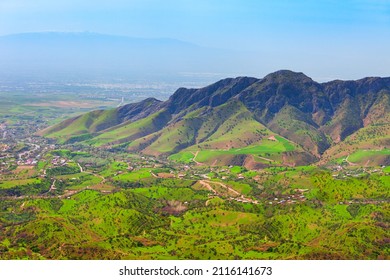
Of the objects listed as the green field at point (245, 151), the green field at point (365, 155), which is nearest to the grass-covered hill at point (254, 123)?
the green field at point (245, 151)

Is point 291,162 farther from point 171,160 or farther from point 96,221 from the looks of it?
point 96,221

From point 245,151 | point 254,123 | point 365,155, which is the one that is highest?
point 254,123

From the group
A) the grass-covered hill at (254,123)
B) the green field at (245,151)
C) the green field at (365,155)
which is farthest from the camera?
the grass-covered hill at (254,123)

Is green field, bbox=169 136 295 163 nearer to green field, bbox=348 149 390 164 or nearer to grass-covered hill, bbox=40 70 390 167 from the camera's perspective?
grass-covered hill, bbox=40 70 390 167

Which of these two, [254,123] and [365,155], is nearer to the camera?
[365,155]

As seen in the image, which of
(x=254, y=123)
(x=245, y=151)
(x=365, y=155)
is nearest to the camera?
(x=365, y=155)

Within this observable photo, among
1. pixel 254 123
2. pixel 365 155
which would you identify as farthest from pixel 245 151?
pixel 365 155

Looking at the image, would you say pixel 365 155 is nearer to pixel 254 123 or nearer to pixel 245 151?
pixel 245 151

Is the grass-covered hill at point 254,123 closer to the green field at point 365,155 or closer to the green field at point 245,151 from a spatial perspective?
the green field at point 245,151
